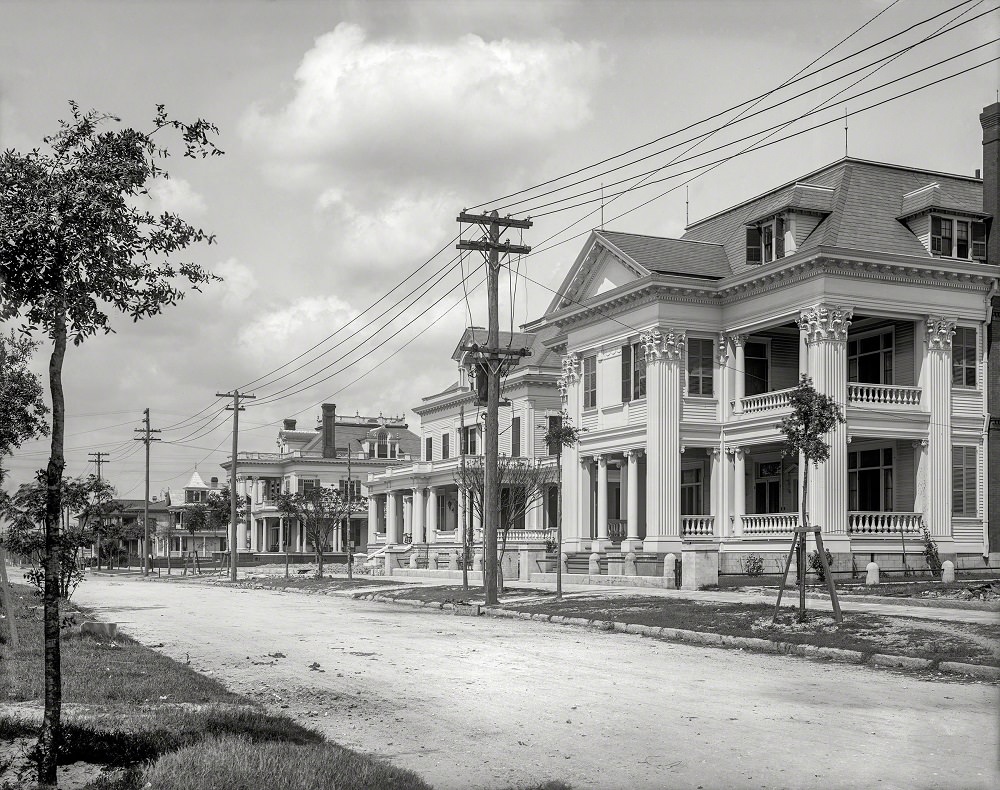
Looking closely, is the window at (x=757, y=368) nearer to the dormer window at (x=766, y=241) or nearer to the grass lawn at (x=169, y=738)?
the dormer window at (x=766, y=241)

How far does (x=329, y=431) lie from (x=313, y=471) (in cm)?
418

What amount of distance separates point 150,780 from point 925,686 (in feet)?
31.9

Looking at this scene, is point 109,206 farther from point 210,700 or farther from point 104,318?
point 210,700

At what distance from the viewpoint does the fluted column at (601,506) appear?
45.1m

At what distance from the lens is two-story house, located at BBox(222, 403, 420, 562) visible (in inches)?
3959

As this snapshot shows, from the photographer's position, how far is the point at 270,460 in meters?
103

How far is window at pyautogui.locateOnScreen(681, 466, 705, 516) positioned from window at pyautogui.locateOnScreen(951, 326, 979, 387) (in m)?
10.7

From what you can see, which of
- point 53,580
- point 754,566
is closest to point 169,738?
point 53,580

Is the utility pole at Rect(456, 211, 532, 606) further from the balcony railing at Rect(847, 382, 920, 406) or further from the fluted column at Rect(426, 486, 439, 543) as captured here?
the fluted column at Rect(426, 486, 439, 543)

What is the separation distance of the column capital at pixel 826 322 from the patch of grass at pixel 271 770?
3019 cm

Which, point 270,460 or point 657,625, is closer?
point 657,625

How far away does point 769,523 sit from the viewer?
130 feet

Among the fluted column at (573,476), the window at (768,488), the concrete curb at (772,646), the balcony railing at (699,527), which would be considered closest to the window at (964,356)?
the window at (768,488)

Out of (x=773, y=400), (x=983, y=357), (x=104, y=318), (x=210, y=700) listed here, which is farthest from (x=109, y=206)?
(x=983, y=357)
